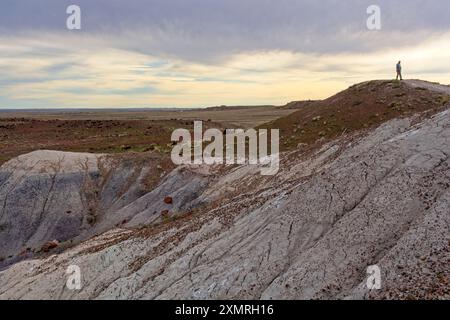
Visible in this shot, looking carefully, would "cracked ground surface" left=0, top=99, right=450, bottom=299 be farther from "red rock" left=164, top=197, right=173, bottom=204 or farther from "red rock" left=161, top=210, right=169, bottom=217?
"red rock" left=164, top=197, right=173, bottom=204

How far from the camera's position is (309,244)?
733 inches

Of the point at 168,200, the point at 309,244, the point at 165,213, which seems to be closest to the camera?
the point at 309,244

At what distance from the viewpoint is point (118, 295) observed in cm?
2133

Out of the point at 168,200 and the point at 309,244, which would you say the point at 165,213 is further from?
the point at 309,244

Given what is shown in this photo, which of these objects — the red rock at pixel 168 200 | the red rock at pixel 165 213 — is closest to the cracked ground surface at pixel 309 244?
the red rock at pixel 165 213

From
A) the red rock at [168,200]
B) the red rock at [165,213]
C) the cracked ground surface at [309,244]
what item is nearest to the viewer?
the cracked ground surface at [309,244]

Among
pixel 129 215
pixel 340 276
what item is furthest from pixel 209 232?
pixel 129 215

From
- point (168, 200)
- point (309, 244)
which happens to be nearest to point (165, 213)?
point (168, 200)

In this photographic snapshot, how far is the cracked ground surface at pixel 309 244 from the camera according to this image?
15414mm

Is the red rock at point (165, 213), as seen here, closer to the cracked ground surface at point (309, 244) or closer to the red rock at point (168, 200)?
the red rock at point (168, 200)

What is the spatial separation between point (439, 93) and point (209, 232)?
120 feet

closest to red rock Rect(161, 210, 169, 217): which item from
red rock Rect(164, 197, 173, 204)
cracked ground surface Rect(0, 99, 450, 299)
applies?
red rock Rect(164, 197, 173, 204)

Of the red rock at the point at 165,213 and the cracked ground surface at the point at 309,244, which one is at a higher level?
the cracked ground surface at the point at 309,244
